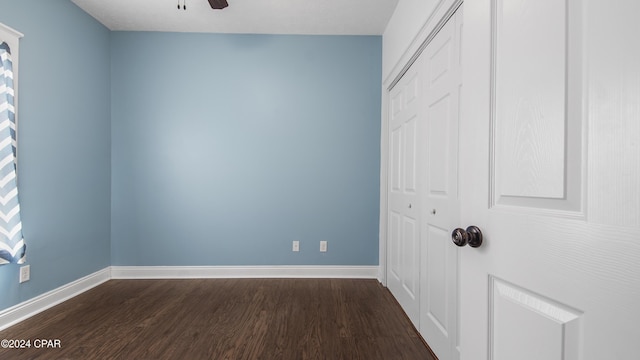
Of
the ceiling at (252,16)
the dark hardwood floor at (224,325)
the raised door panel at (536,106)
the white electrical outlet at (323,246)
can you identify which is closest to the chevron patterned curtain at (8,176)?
the dark hardwood floor at (224,325)

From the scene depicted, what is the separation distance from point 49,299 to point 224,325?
1.66m

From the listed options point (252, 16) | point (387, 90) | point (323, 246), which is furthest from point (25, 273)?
point (387, 90)

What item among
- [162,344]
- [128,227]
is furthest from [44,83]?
[162,344]

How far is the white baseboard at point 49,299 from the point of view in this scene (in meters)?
2.15

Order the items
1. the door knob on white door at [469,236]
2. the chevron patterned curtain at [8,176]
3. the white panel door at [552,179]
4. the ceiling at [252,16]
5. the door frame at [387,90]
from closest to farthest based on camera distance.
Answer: the white panel door at [552,179]
the door knob on white door at [469,236]
the door frame at [387,90]
the chevron patterned curtain at [8,176]
the ceiling at [252,16]

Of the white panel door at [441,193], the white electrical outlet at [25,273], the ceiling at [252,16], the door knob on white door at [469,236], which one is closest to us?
the door knob on white door at [469,236]

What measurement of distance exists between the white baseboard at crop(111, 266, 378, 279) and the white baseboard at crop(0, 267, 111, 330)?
223 mm

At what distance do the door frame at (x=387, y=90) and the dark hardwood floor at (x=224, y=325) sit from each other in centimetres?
42

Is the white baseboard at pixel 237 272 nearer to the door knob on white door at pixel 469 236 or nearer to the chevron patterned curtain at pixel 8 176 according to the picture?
the chevron patterned curtain at pixel 8 176

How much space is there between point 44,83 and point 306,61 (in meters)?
2.42

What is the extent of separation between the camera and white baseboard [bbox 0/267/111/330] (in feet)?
7.06

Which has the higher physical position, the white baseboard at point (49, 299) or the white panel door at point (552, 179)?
the white panel door at point (552, 179)

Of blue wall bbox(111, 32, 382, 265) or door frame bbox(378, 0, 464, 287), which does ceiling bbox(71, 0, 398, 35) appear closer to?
blue wall bbox(111, 32, 382, 265)

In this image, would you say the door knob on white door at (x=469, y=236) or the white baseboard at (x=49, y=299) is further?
the white baseboard at (x=49, y=299)
